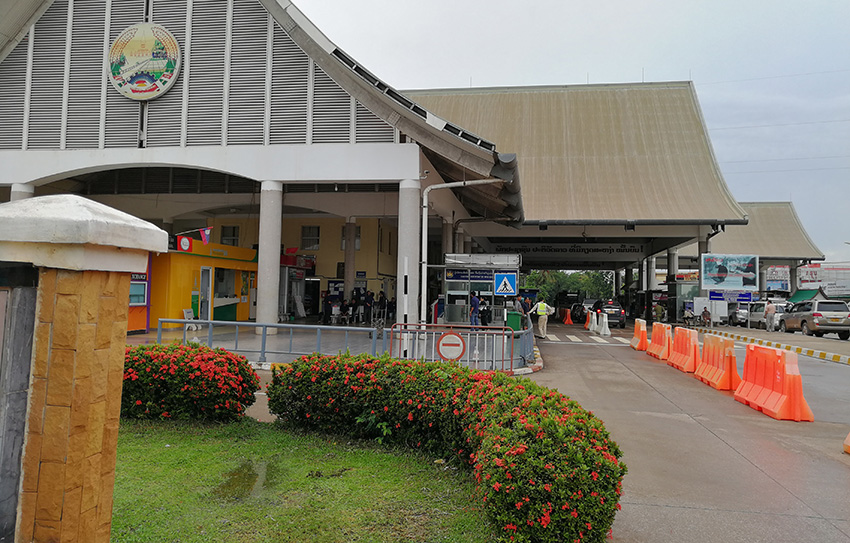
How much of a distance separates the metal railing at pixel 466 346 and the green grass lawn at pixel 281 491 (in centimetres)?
544

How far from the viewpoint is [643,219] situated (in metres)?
29.2

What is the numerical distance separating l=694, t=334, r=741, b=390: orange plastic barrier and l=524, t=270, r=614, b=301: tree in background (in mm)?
80505

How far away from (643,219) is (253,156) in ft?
67.4

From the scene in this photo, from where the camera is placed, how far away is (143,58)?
17.6 meters

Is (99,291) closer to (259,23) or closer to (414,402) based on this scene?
(414,402)

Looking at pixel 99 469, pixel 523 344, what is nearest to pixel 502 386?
pixel 99 469

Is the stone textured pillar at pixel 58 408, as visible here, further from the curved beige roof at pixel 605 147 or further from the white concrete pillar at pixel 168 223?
the curved beige roof at pixel 605 147

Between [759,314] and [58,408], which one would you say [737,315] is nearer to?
[759,314]

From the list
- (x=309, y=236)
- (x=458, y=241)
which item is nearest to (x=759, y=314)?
(x=458, y=241)

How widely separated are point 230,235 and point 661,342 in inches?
926

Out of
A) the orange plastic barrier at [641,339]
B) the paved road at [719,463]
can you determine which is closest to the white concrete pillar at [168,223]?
the paved road at [719,463]

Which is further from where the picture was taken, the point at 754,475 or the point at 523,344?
the point at 523,344

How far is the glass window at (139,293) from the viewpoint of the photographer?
1762 centimetres

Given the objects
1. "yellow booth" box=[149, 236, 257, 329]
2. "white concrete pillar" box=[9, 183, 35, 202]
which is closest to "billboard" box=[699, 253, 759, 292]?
"yellow booth" box=[149, 236, 257, 329]
